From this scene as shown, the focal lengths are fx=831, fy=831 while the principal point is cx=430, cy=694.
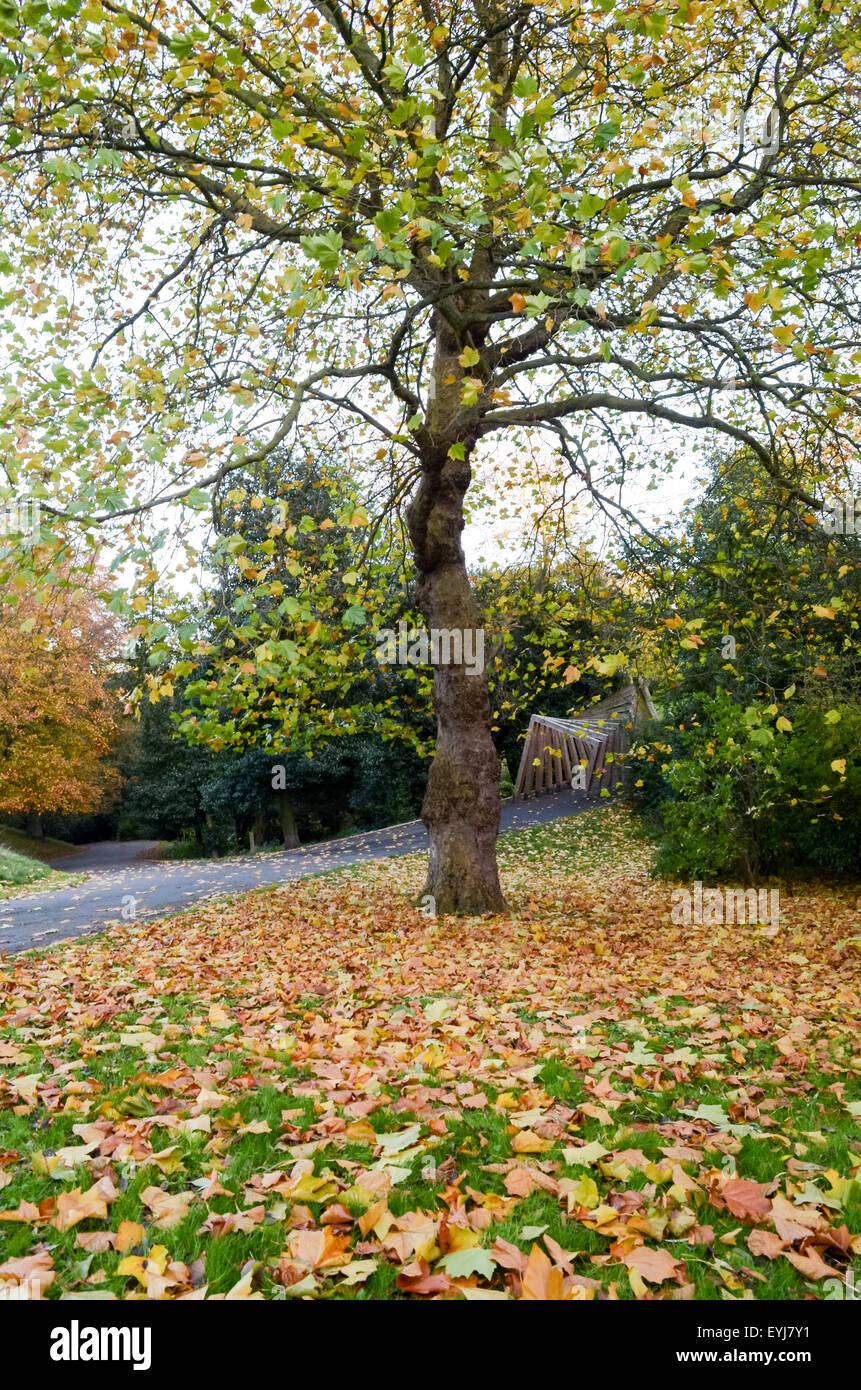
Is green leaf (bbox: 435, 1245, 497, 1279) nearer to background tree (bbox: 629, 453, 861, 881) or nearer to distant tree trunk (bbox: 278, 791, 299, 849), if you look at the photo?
background tree (bbox: 629, 453, 861, 881)

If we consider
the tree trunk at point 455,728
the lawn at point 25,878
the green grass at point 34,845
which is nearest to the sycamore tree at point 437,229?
the tree trunk at point 455,728

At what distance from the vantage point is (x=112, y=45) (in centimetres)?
648

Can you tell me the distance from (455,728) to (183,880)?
28.5 feet

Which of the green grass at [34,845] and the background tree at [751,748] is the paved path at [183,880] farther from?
the background tree at [751,748]

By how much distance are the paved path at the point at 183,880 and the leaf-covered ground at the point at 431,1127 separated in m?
3.76

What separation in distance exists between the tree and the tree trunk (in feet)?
53.0

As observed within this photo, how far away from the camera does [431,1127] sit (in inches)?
126

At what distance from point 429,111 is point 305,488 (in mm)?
10136

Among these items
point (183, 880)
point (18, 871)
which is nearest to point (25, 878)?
point (18, 871)

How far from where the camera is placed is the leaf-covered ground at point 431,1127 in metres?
2.29

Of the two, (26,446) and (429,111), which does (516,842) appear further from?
(429,111)

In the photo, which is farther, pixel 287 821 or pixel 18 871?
pixel 287 821

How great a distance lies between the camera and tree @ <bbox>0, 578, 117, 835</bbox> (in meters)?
23.4

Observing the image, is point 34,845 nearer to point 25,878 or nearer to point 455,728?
point 25,878
